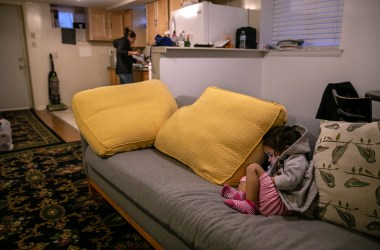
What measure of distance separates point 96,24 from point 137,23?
2.97 ft

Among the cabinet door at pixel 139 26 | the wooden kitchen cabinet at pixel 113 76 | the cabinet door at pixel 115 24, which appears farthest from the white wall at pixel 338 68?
the cabinet door at pixel 115 24

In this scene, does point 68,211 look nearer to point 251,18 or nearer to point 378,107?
point 378,107

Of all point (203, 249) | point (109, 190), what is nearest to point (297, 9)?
point (109, 190)

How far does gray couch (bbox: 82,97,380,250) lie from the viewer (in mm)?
984

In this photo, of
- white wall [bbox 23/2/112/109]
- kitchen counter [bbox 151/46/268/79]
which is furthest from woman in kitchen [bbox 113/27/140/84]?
kitchen counter [bbox 151/46/268/79]

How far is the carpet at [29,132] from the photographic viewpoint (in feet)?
12.0

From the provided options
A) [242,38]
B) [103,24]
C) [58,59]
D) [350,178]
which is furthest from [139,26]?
[350,178]

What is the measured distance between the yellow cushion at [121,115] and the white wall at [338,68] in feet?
7.49

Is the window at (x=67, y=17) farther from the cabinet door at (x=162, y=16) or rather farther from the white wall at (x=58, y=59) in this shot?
the cabinet door at (x=162, y=16)

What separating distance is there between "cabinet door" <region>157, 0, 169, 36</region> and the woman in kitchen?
1.68ft

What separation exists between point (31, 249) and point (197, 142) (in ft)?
3.71

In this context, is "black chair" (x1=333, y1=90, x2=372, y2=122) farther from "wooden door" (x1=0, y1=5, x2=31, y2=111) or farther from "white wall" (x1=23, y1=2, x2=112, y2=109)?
"wooden door" (x1=0, y1=5, x2=31, y2=111)

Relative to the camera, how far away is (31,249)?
1.62 m

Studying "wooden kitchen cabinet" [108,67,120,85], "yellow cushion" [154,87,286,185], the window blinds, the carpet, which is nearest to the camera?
"yellow cushion" [154,87,286,185]
